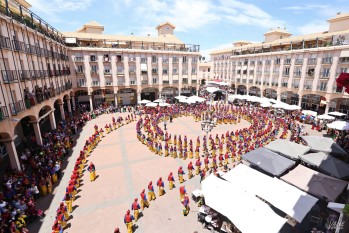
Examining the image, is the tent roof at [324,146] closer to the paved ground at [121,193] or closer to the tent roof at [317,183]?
the tent roof at [317,183]

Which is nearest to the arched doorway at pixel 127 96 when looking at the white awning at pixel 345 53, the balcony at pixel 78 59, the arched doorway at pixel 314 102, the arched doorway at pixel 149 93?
the arched doorway at pixel 149 93

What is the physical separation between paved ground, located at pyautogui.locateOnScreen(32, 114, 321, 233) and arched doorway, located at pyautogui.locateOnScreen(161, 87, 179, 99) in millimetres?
24005

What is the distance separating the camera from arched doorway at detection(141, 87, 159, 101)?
142 feet

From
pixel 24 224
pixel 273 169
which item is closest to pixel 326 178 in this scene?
pixel 273 169

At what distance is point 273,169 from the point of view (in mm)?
13492

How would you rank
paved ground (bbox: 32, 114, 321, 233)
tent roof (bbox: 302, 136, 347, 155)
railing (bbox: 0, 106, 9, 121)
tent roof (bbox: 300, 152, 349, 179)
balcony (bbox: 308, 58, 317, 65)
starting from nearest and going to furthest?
1. paved ground (bbox: 32, 114, 321, 233)
2. railing (bbox: 0, 106, 9, 121)
3. tent roof (bbox: 300, 152, 349, 179)
4. tent roof (bbox: 302, 136, 347, 155)
5. balcony (bbox: 308, 58, 317, 65)

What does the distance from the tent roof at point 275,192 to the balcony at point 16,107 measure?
51.0 feet

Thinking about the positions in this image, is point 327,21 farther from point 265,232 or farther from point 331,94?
point 265,232

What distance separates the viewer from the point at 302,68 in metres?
35.4

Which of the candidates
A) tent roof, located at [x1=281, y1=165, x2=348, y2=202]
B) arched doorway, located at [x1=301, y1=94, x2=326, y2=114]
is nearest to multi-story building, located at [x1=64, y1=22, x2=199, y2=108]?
arched doorway, located at [x1=301, y1=94, x2=326, y2=114]

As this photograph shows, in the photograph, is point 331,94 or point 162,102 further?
point 162,102

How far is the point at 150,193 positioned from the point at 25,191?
25.6 feet

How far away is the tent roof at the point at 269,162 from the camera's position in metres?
13.5

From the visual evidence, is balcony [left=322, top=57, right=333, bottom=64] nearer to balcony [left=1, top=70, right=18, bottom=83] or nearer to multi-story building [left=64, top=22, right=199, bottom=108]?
multi-story building [left=64, top=22, right=199, bottom=108]
